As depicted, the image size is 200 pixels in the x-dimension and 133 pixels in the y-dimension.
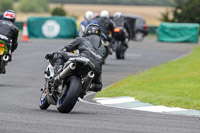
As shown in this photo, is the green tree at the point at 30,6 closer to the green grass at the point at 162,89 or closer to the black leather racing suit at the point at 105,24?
the black leather racing suit at the point at 105,24

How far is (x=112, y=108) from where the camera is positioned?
1262 cm

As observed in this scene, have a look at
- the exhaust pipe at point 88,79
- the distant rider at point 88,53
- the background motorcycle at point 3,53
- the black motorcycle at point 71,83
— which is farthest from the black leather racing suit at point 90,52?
the background motorcycle at point 3,53

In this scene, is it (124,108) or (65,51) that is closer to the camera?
(65,51)

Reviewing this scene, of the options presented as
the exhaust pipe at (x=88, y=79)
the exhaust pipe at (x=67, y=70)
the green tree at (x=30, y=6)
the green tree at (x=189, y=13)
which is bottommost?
the green tree at (x=30, y=6)

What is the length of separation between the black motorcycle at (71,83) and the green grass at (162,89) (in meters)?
3.05

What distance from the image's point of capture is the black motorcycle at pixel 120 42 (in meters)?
27.8

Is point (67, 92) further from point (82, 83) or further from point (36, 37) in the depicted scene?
point (36, 37)

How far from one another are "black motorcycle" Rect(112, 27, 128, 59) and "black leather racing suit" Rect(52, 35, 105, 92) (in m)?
15.8

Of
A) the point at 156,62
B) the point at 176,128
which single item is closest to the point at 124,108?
the point at 176,128

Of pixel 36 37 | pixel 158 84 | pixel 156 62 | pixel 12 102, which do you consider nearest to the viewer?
pixel 12 102

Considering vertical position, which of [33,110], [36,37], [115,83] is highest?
[33,110]

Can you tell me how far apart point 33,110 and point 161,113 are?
2368 millimetres

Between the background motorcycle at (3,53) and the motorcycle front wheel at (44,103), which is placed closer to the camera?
the motorcycle front wheel at (44,103)

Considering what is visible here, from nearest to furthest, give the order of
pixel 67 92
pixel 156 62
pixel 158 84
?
1. pixel 67 92
2. pixel 158 84
3. pixel 156 62
